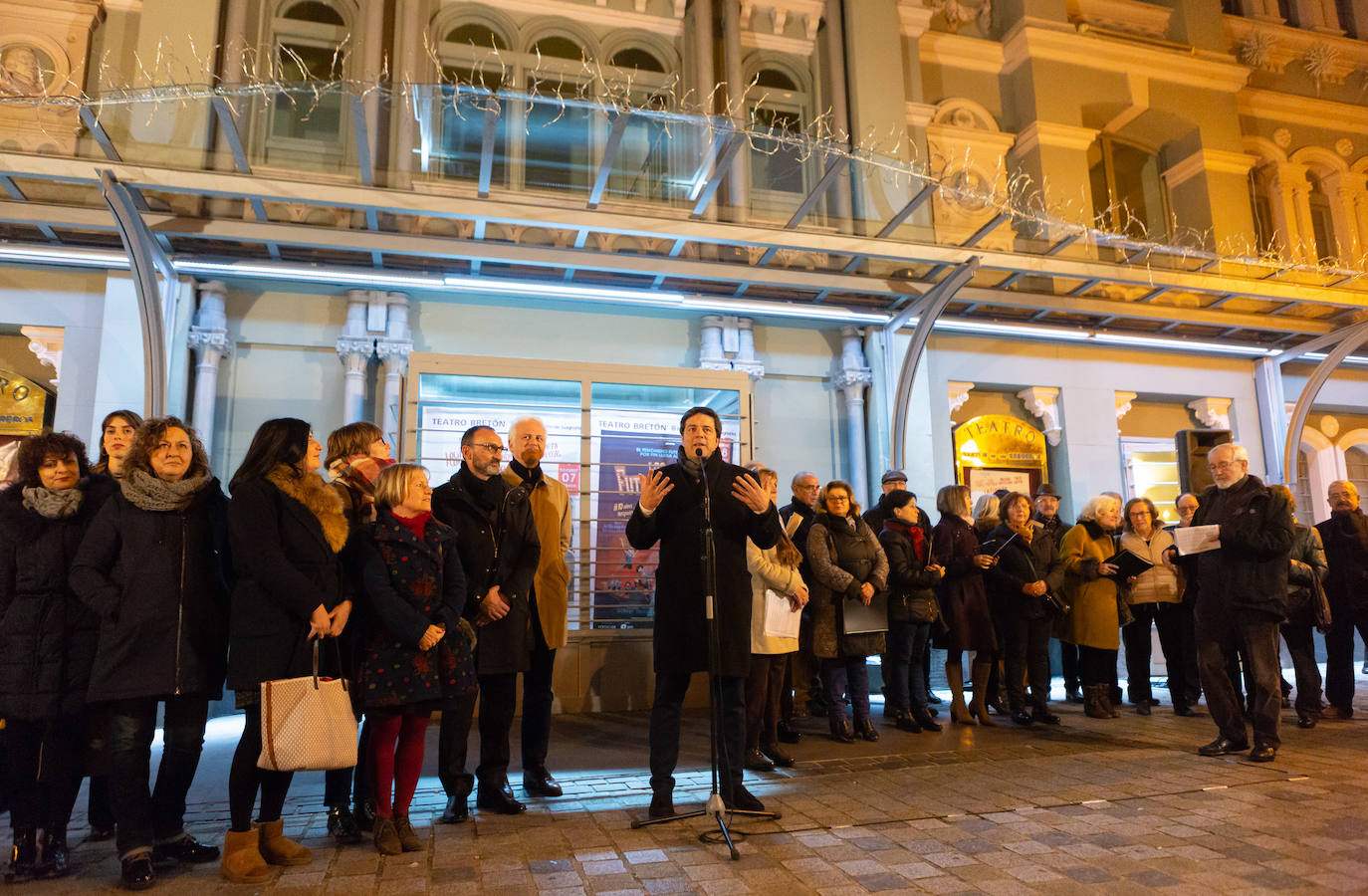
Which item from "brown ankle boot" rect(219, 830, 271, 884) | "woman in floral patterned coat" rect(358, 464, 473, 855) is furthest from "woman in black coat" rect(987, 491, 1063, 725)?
"brown ankle boot" rect(219, 830, 271, 884)

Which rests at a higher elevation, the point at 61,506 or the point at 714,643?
the point at 61,506

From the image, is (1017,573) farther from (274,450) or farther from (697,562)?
(274,450)

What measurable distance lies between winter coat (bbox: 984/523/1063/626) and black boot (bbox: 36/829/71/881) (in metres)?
6.18

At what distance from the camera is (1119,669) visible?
33.2 ft

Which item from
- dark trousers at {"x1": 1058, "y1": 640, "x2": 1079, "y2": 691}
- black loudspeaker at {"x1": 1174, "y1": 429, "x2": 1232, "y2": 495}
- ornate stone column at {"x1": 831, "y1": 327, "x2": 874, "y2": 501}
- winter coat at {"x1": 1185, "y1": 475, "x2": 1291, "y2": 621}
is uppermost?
ornate stone column at {"x1": 831, "y1": 327, "x2": 874, "y2": 501}

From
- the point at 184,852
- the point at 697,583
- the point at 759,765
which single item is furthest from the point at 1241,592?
the point at 184,852

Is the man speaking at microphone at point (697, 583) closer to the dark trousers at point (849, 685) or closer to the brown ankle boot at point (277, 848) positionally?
the brown ankle boot at point (277, 848)

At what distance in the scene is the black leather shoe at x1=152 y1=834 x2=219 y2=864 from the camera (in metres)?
3.63

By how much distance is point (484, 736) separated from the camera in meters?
4.63

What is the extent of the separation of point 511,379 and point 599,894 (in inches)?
198

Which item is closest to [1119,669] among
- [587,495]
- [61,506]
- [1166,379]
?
[1166,379]

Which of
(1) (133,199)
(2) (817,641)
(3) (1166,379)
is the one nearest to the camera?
(2) (817,641)

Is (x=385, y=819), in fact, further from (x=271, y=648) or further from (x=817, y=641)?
(x=817, y=641)

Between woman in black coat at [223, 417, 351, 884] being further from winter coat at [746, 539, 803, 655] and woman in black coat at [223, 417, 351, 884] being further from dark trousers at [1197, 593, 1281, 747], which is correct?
dark trousers at [1197, 593, 1281, 747]
